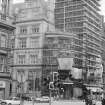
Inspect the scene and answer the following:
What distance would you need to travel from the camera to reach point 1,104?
3981cm

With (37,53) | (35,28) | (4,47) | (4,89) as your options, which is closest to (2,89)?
(4,89)

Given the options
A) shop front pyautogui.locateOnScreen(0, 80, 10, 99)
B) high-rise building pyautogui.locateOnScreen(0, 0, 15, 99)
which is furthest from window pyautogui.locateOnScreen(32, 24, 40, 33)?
shop front pyautogui.locateOnScreen(0, 80, 10, 99)

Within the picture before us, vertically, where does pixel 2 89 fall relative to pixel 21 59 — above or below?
below

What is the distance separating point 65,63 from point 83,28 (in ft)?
48.0

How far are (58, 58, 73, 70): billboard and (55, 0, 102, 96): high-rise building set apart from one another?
2.89m

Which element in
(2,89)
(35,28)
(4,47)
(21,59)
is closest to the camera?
(2,89)

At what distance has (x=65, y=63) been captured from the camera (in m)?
83.7

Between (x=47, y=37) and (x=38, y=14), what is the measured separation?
10.4 meters

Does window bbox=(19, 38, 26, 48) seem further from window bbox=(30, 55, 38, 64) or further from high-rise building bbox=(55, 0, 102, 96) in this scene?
high-rise building bbox=(55, 0, 102, 96)

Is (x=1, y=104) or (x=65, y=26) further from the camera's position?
(x=65, y=26)

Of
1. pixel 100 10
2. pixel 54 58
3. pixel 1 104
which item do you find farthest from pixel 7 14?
pixel 100 10

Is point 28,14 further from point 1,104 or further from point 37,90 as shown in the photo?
point 1,104

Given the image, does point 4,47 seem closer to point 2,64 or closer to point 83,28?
point 2,64

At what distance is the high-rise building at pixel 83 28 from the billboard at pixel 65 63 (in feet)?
9.49
